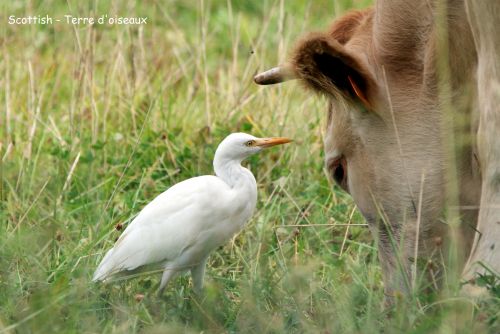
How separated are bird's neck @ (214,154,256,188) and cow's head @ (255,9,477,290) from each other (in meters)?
0.41

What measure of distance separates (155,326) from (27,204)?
1883 mm

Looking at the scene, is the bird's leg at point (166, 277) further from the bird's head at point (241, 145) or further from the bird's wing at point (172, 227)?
the bird's head at point (241, 145)

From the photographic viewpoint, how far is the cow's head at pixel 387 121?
3.90 metres

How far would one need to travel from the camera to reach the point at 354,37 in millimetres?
4266

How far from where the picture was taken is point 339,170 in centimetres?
433

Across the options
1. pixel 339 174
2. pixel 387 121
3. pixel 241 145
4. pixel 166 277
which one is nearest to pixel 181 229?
pixel 166 277

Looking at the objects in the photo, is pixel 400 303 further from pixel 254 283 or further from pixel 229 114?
pixel 229 114

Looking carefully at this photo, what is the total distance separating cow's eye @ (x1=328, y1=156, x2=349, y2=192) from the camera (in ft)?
14.0

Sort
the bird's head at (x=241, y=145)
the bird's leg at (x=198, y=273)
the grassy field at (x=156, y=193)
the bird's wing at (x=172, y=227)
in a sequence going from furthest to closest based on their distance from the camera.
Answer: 1. the bird's head at (x=241, y=145)
2. the bird's leg at (x=198, y=273)
3. the bird's wing at (x=172, y=227)
4. the grassy field at (x=156, y=193)

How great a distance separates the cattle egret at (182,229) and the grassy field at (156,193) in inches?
4.7

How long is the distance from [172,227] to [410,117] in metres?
0.98

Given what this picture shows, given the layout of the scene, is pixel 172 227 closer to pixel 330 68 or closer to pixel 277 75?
pixel 277 75

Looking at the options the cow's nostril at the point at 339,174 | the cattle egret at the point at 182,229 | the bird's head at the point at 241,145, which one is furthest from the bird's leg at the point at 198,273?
the cow's nostril at the point at 339,174

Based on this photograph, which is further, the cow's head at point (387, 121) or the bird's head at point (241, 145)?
the bird's head at point (241, 145)
